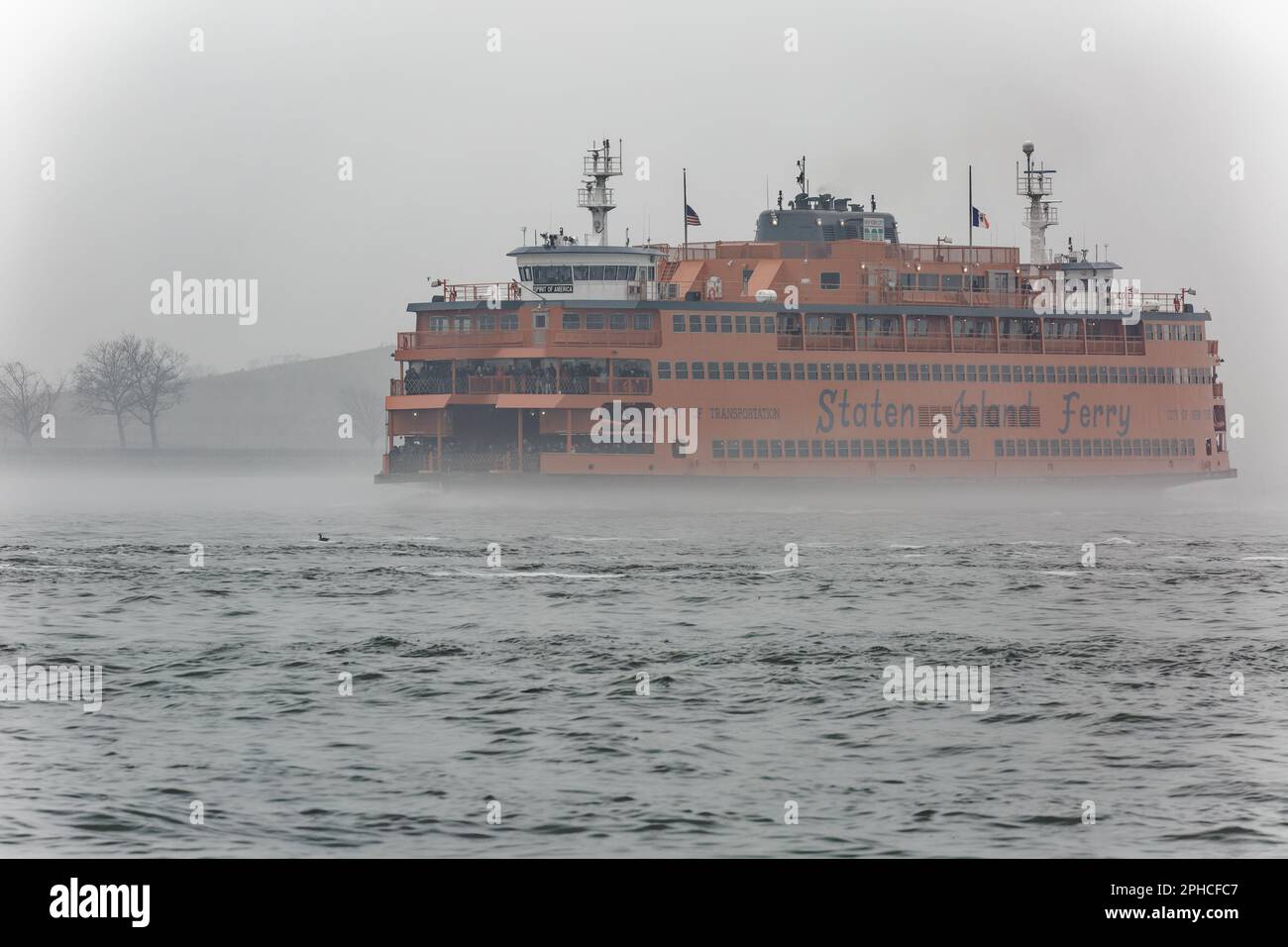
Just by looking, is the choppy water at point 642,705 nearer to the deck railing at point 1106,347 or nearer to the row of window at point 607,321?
the row of window at point 607,321

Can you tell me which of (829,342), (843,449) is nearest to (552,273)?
(829,342)

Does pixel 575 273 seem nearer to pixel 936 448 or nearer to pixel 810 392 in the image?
pixel 810 392

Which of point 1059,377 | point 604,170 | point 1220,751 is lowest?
point 1220,751

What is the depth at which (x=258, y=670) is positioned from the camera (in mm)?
27281

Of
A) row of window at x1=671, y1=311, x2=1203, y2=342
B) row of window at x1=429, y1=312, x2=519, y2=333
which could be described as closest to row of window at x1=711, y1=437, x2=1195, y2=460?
row of window at x1=671, y1=311, x2=1203, y2=342

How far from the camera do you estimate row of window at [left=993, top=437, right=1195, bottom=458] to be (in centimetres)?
9988

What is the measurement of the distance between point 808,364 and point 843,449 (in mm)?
5237

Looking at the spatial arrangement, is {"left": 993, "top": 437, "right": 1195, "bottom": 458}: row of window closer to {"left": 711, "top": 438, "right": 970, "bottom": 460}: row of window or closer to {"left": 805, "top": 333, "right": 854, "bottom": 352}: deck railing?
{"left": 711, "top": 438, "right": 970, "bottom": 460}: row of window

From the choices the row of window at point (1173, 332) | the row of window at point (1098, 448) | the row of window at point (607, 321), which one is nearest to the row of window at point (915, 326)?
the row of window at point (1173, 332)

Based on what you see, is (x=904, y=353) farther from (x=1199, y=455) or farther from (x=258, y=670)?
(x=258, y=670)

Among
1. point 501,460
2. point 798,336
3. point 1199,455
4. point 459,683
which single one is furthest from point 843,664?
point 1199,455

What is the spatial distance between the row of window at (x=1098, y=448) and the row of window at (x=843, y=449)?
3668mm
